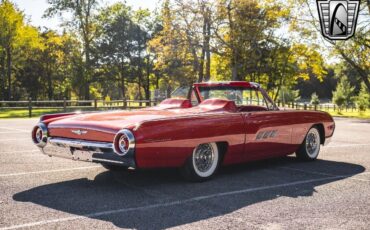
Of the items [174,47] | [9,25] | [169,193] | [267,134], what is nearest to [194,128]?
[169,193]

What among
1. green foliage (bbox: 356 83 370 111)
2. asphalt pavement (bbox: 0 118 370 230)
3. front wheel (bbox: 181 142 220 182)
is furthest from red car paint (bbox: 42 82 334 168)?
green foliage (bbox: 356 83 370 111)

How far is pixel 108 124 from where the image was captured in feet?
18.1

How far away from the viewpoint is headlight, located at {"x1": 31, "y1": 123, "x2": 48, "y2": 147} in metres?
6.14

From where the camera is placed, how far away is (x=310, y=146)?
322 inches

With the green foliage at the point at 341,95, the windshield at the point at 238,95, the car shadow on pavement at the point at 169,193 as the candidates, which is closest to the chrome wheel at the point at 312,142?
the car shadow on pavement at the point at 169,193

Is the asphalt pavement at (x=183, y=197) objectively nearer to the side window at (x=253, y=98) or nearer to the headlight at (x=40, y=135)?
the headlight at (x=40, y=135)

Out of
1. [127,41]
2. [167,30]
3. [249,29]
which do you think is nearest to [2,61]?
[127,41]

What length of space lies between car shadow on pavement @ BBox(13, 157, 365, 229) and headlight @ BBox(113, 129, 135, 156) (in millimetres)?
510

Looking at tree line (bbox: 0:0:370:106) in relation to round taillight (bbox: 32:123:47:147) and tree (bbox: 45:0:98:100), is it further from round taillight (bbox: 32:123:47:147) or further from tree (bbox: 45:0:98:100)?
round taillight (bbox: 32:123:47:147)

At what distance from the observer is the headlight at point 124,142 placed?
507cm

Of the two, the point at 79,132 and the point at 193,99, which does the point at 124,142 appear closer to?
the point at 79,132

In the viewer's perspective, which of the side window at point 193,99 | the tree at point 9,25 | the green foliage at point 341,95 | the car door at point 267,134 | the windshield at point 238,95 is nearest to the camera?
the car door at point 267,134

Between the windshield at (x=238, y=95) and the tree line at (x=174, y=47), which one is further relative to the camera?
the tree line at (x=174, y=47)

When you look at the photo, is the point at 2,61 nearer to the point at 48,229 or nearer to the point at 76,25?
the point at 76,25
